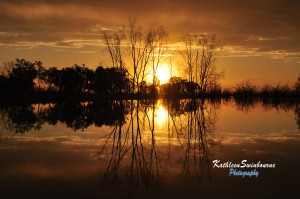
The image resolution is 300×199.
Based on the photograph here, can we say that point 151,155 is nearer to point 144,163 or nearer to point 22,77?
point 144,163

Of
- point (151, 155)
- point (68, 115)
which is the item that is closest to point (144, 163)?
point (151, 155)

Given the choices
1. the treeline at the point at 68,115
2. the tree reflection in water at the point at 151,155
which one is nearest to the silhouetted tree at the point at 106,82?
the treeline at the point at 68,115

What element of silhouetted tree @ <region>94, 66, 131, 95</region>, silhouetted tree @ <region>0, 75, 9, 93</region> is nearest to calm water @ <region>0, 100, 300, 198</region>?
silhouetted tree @ <region>0, 75, 9, 93</region>

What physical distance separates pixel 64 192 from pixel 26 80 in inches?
1828

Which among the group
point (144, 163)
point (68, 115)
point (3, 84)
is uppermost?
point (3, 84)

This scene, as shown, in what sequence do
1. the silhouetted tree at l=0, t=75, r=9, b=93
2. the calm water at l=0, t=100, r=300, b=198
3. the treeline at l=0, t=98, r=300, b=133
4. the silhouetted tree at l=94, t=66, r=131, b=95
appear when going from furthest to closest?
the silhouetted tree at l=94, t=66, r=131, b=95 < the silhouetted tree at l=0, t=75, r=9, b=93 < the treeline at l=0, t=98, r=300, b=133 < the calm water at l=0, t=100, r=300, b=198

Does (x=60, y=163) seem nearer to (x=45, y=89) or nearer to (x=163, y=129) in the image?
(x=163, y=129)

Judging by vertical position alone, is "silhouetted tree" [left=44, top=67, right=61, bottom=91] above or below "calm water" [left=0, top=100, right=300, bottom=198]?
above

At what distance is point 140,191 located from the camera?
17.2ft

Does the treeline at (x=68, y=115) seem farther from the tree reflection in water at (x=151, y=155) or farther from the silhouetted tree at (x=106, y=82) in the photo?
the silhouetted tree at (x=106, y=82)

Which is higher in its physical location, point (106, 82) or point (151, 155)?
point (106, 82)

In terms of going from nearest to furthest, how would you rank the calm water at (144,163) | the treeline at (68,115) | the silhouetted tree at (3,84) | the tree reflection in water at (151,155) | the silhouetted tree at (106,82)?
1. the calm water at (144,163)
2. the tree reflection in water at (151,155)
3. the treeline at (68,115)
4. the silhouetted tree at (3,84)
5. the silhouetted tree at (106,82)

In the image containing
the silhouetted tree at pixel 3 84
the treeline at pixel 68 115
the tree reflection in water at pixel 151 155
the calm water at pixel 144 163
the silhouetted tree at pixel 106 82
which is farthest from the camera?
the silhouetted tree at pixel 106 82

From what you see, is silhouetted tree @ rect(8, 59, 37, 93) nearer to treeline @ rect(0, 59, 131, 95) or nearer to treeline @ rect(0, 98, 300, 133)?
treeline @ rect(0, 59, 131, 95)
